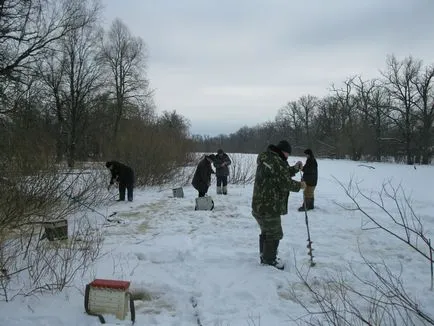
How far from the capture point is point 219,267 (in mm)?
6637

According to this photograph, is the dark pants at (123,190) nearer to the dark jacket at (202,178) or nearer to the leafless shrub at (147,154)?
the dark jacket at (202,178)

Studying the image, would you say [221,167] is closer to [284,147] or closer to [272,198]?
[284,147]

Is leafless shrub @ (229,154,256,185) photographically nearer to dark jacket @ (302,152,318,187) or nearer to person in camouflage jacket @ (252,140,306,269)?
dark jacket @ (302,152,318,187)

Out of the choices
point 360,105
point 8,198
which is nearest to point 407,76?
point 360,105

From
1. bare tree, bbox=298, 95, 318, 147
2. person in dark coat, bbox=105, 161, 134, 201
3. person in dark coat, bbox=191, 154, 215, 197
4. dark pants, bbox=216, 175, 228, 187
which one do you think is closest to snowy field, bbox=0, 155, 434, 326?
person in dark coat, bbox=191, 154, 215, 197

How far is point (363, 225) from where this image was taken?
31.9 feet

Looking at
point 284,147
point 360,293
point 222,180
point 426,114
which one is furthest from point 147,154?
point 426,114

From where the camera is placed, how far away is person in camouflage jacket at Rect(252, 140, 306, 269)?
650 centimetres

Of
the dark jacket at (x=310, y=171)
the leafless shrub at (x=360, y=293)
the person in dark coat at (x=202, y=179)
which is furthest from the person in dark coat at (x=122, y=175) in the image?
the leafless shrub at (x=360, y=293)

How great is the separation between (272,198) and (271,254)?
868 mm

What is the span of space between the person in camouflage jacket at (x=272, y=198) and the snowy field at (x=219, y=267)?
324mm

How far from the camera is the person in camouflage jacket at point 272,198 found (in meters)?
6.50

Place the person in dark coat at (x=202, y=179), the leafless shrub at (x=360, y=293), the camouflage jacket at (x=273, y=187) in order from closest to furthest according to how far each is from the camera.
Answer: the leafless shrub at (x=360, y=293), the camouflage jacket at (x=273, y=187), the person in dark coat at (x=202, y=179)

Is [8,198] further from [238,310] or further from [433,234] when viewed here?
[433,234]
